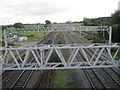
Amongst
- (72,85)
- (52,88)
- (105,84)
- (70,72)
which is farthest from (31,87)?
(105,84)

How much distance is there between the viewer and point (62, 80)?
542 inches

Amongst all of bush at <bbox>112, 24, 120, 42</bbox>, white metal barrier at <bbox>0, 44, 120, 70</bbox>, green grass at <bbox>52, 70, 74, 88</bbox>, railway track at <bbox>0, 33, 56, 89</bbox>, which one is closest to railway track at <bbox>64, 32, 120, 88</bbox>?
green grass at <bbox>52, 70, 74, 88</bbox>

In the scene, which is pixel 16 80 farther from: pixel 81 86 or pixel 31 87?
pixel 81 86

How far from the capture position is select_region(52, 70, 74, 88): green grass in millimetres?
12678

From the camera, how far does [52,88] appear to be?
40.1 ft

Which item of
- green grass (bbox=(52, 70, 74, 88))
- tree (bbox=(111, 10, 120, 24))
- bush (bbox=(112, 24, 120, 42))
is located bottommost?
green grass (bbox=(52, 70, 74, 88))

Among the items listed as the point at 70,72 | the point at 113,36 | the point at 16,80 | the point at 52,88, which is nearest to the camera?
the point at 52,88

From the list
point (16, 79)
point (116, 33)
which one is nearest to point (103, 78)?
point (16, 79)

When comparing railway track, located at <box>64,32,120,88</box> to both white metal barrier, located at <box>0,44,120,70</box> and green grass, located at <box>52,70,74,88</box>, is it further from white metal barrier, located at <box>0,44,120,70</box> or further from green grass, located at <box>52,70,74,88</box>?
white metal barrier, located at <box>0,44,120,70</box>

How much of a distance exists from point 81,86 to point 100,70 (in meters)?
4.60

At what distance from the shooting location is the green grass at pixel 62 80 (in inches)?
Answer: 499

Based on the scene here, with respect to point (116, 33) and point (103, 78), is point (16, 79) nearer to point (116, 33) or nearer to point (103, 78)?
point (103, 78)

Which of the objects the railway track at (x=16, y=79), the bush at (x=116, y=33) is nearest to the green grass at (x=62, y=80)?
the railway track at (x=16, y=79)

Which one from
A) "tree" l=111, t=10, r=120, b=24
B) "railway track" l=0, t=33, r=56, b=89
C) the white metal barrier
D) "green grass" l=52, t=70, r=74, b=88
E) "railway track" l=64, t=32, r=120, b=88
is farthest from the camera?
"tree" l=111, t=10, r=120, b=24
